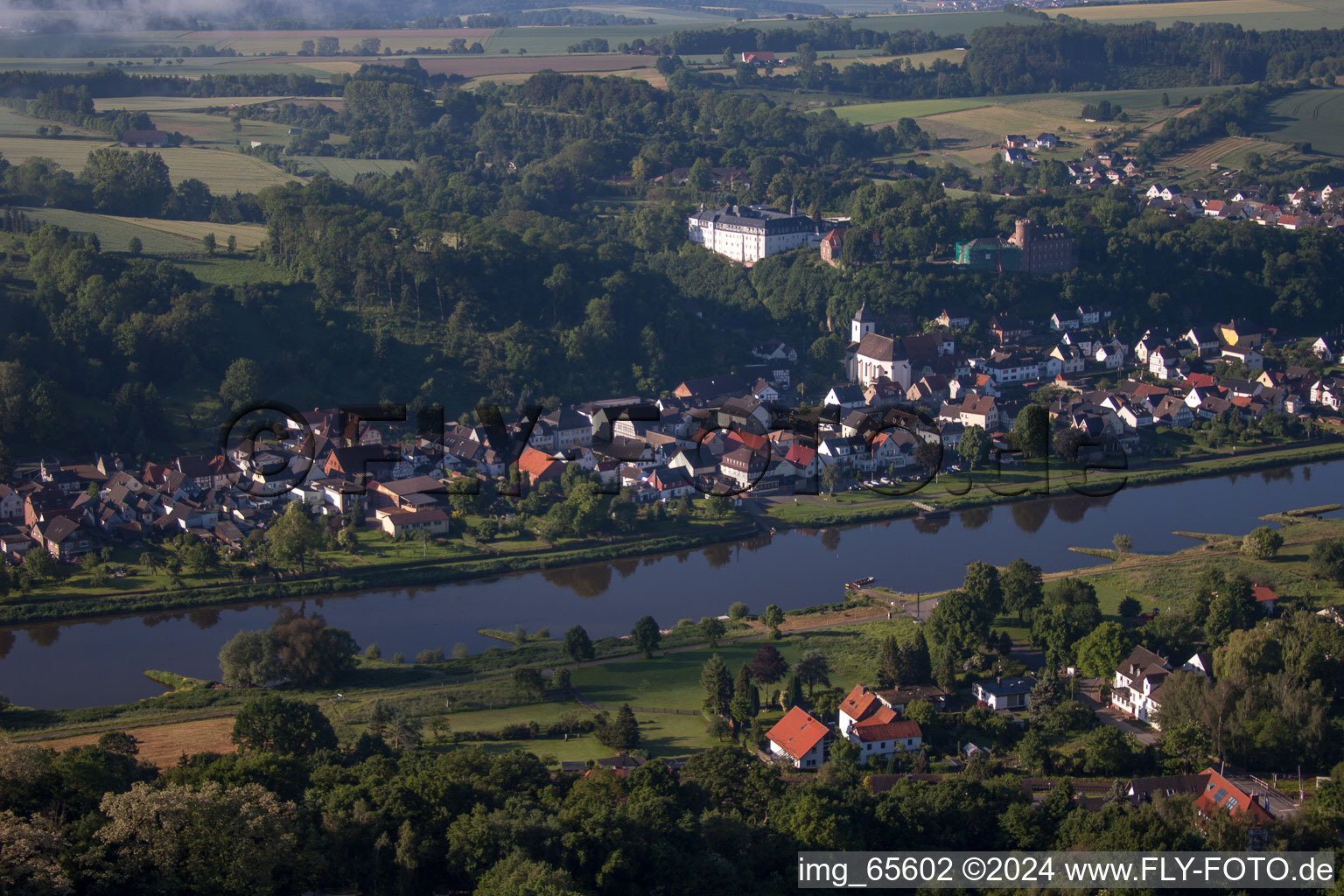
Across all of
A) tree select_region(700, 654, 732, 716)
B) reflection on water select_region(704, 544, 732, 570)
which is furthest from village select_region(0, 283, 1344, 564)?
tree select_region(700, 654, 732, 716)

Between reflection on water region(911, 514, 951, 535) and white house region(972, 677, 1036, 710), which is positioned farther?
reflection on water region(911, 514, 951, 535)

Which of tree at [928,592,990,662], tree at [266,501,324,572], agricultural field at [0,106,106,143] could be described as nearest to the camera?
tree at [928,592,990,662]

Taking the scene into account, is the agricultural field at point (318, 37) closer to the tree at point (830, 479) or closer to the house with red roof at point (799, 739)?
the tree at point (830, 479)

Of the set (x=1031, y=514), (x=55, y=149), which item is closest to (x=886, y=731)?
(x=1031, y=514)

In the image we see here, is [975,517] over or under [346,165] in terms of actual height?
under

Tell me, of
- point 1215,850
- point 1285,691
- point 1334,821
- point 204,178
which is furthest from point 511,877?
point 204,178

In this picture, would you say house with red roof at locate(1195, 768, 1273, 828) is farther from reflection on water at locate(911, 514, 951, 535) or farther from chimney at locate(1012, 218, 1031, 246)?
chimney at locate(1012, 218, 1031, 246)

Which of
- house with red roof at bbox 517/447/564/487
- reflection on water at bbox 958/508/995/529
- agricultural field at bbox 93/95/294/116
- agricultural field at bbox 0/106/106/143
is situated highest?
agricultural field at bbox 93/95/294/116

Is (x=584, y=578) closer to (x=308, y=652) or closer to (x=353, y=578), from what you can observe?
(x=353, y=578)
